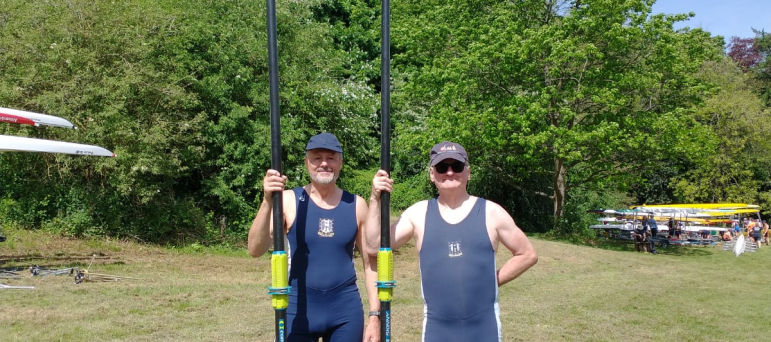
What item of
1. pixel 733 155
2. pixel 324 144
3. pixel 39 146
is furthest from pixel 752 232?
pixel 324 144

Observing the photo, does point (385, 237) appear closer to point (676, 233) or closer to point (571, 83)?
point (571, 83)

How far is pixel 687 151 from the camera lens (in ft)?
83.3

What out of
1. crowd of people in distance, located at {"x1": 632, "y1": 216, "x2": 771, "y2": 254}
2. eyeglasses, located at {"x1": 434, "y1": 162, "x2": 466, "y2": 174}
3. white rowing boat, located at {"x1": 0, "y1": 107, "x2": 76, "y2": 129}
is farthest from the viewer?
crowd of people in distance, located at {"x1": 632, "y1": 216, "x2": 771, "y2": 254}

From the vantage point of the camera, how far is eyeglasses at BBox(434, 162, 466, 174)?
376 cm

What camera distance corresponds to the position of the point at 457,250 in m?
3.73

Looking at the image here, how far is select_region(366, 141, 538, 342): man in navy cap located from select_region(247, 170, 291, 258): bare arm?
1.94ft

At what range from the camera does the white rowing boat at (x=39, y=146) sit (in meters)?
12.4

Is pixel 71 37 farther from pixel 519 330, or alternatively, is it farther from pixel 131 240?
pixel 519 330

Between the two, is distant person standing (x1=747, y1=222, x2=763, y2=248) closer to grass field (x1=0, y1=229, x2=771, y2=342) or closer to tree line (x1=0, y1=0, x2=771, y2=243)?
tree line (x1=0, y1=0, x2=771, y2=243)

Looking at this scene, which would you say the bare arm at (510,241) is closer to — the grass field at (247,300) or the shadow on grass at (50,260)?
the grass field at (247,300)

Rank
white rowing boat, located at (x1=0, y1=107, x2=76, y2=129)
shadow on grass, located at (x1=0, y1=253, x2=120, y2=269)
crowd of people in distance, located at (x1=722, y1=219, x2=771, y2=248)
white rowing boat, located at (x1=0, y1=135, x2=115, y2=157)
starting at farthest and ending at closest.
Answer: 1. crowd of people in distance, located at (x1=722, y1=219, x2=771, y2=248)
2. shadow on grass, located at (x1=0, y1=253, x2=120, y2=269)
3. white rowing boat, located at (x1=0, y1=107, x2=76, y2=129)
4. white rowing boat, located at (x1=0, y1=135, x2=115, y2=157)

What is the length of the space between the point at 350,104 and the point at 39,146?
8526 mm

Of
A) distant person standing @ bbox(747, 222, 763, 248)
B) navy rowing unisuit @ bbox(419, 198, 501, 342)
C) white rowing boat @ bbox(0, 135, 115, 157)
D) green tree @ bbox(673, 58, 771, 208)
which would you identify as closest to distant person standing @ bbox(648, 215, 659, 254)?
distant person standing @ bbox(747, 222, 763, 248)

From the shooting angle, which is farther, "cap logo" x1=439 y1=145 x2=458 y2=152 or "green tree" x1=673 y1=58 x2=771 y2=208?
"green tree" x1=673 y1=58 x2=771 y2=208
